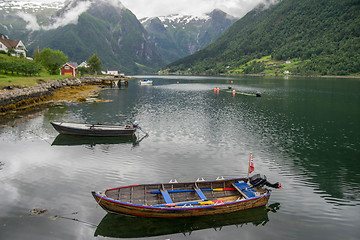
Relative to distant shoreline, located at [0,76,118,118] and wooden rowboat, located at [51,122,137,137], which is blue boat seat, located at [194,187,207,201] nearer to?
wooden rowboat, located at [51,122,137,137]

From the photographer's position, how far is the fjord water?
1938 centimetres

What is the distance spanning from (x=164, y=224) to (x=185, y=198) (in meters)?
2.92

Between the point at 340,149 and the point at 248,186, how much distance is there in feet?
73.5

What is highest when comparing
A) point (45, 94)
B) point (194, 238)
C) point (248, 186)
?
point (45, 94)

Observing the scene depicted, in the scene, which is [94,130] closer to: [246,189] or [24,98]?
[246,189]

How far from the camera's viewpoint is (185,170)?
29.9 m

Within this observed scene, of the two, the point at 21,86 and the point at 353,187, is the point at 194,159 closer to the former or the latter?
the point at 353,187

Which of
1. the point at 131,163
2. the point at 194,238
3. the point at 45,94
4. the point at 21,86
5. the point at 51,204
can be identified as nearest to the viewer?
the point at 194,238

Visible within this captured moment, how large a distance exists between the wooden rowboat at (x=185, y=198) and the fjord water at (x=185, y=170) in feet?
3.58

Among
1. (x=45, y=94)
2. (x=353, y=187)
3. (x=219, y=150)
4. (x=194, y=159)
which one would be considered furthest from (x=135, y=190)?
(x=45, y=94)

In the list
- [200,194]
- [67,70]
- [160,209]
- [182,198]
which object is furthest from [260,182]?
[67,70]

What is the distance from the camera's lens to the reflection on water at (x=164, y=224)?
18.9m

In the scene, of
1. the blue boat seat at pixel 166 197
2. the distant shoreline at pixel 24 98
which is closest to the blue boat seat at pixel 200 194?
the blue boat seat at pixel 166 197

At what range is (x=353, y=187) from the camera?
25.9 m
